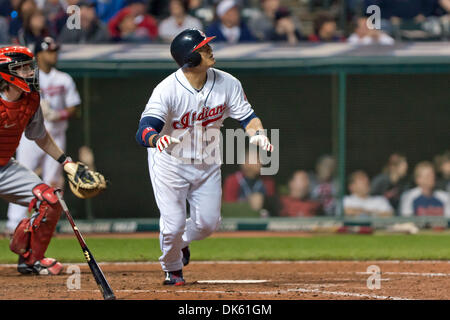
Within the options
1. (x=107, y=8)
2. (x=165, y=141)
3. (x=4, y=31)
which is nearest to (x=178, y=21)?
(x=107, y=8)

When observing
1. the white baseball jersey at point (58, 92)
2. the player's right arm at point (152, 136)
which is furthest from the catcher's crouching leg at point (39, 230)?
the white baseball jersey at point (58, 92)

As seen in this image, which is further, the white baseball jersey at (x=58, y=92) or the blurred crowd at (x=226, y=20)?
the blurred crowd at (x=226, y=20)

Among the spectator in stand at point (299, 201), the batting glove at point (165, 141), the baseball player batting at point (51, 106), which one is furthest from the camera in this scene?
the spectator in stand at point (299, 201)

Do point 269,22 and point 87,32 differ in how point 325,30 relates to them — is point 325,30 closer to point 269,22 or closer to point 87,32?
point 269,22

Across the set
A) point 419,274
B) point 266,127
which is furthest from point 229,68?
point 419,274

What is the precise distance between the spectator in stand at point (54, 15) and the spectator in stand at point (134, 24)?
0.66 m

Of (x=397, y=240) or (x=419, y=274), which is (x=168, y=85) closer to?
(x=419, y=274)

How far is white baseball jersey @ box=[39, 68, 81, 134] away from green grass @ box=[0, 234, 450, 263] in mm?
1323

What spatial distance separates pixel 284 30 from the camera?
11562mm

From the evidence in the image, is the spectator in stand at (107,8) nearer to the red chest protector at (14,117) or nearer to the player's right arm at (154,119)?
the red chest protector at (14,117)

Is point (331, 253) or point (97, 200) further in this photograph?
point (97, 200)

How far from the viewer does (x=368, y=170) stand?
10297 mm

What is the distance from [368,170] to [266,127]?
135cm

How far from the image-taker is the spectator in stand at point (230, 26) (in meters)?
11.4
